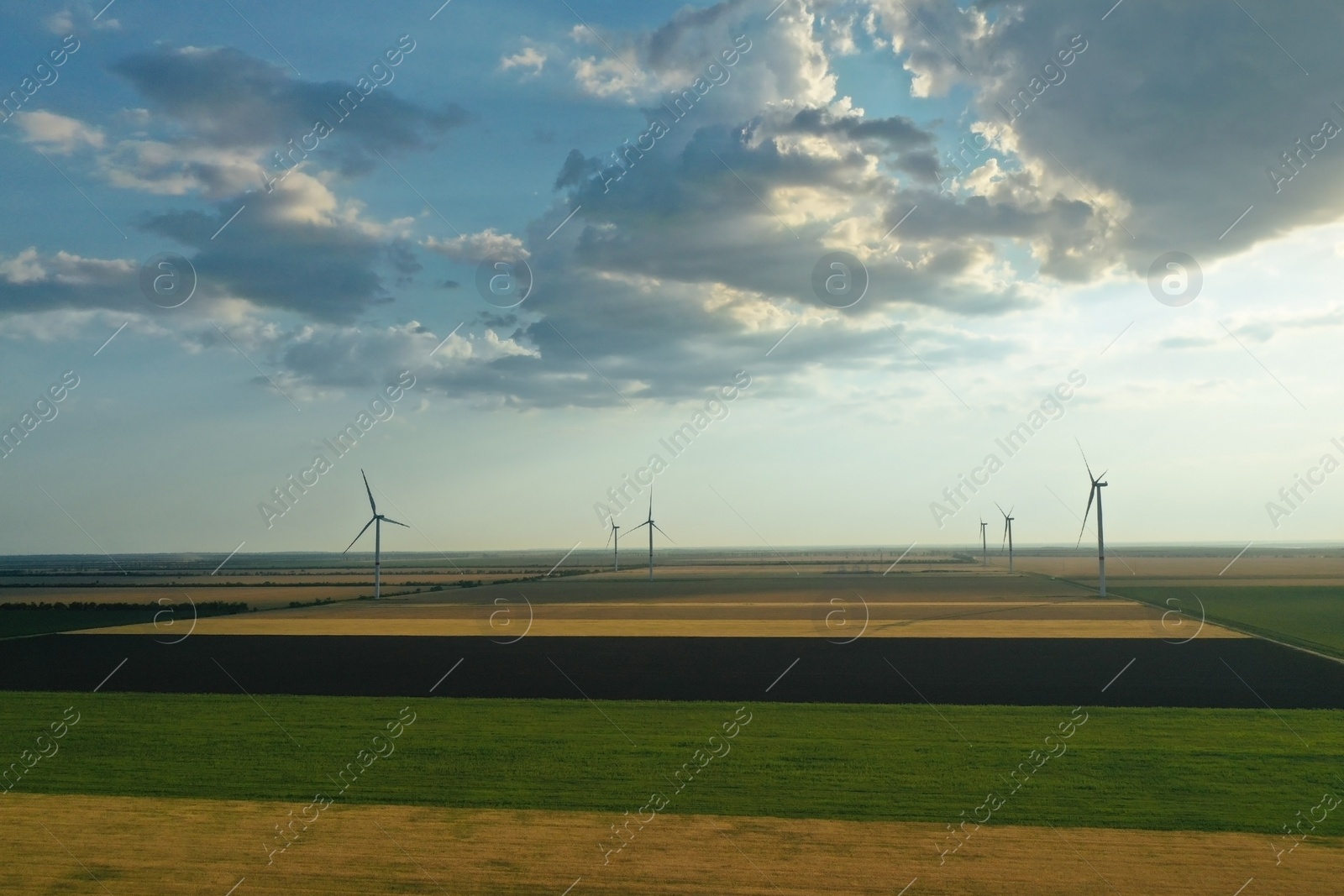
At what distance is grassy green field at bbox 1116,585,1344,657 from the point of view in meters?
52.2

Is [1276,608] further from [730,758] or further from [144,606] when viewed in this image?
[144,606]

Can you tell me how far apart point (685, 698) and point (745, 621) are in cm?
3638

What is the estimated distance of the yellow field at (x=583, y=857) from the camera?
14766 millimetres

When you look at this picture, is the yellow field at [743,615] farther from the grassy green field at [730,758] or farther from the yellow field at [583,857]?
the yellow field at [583,857]

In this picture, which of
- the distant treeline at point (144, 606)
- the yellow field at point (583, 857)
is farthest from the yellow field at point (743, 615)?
the yellow field at point (583, 857)

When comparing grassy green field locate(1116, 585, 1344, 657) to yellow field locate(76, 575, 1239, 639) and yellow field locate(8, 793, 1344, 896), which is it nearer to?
yellow field locate(76, 575, 1239, 639)

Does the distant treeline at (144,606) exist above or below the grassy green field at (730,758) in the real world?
below

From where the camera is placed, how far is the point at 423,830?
17.3 m

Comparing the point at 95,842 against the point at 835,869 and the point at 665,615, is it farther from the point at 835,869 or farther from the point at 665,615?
the point at 665,615

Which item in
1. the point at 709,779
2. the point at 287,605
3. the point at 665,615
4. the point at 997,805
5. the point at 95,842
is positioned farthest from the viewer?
the point at 287,605

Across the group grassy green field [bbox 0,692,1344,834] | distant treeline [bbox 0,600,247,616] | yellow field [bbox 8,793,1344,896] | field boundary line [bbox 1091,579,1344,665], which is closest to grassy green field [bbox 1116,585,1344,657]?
field boundary line [bbox 1091,579,1344,665]

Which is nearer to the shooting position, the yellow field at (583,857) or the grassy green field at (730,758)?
the yellow field at (583,857)

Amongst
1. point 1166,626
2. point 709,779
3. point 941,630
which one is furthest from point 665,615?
point 709,779

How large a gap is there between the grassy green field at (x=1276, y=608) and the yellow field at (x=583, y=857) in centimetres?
3504
